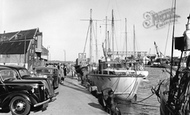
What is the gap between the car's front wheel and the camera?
267 inches

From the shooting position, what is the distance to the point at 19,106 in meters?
6.83

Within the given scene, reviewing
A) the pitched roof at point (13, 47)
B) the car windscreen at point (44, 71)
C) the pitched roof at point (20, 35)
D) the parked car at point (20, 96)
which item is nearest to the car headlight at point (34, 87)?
the parked car at point (20, 96)

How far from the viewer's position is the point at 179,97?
5.50 metres

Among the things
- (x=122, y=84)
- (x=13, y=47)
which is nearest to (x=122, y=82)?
(x=122, y=84)

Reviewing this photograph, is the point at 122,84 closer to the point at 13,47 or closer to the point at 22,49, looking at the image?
the point at 22,49

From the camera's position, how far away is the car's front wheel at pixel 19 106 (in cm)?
678

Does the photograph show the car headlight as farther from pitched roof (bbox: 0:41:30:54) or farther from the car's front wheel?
pitched roof (bbox: 0:41:30:54)

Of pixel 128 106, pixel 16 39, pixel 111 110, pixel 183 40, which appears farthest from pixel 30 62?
pixel 183 40

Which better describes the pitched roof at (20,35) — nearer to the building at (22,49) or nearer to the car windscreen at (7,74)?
the building at (22,49)

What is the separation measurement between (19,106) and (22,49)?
A: 137 feet

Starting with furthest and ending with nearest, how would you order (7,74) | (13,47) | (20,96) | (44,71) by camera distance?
(13,47)
(44,71)
(7,74)
(20,96)

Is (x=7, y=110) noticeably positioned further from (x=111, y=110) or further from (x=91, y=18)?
(x=91, y=18)

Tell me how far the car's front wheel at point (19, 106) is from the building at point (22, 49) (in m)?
38.1

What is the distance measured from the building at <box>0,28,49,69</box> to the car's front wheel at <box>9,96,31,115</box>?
38083mm
